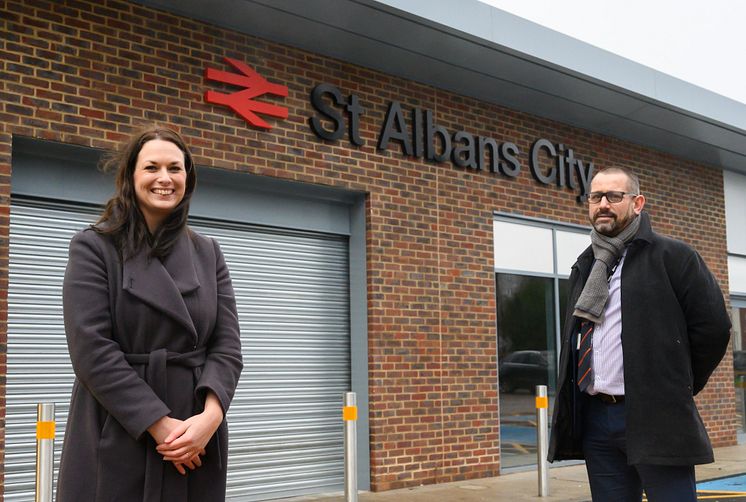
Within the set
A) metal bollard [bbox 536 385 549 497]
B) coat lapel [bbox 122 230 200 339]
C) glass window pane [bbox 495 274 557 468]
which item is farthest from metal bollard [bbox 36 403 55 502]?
glass window pane [bbox 495 274 557 468]

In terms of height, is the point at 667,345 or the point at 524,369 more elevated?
the point at 667,345

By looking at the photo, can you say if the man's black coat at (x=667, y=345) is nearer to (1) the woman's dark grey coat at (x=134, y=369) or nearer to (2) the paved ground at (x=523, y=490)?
(1) the woman's dark grey coat at (x=134, y=369)

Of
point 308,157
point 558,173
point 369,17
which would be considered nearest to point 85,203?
point 308,157

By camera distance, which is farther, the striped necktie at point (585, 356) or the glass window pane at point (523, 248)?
the glass window pane at point (523, 248)

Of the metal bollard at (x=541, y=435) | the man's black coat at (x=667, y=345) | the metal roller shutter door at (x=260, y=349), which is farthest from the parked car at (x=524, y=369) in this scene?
the man's black coat at (x=667, y=345)

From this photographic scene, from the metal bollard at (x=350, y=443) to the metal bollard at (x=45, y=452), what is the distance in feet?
7.90

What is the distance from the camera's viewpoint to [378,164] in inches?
371

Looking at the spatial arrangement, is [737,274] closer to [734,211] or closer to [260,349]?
[734,211]

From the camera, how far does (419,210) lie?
32.0 feet

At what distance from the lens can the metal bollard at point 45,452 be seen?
5047 millimetres

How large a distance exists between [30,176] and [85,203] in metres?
0.52

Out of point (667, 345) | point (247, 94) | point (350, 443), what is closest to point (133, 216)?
point (667, 345)

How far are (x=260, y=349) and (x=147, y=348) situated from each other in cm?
617

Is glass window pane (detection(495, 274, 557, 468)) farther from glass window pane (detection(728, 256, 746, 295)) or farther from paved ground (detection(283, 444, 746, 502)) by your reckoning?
glass window pane (detection(728, 256, 746, 295))
